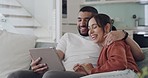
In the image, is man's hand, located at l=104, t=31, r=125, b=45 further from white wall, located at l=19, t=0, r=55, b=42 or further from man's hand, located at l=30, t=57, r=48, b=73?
white wall, located at l=19, t=0, r=55, b=42

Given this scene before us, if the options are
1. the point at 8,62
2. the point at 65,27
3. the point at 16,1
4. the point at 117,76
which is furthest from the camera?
the point at 16,1

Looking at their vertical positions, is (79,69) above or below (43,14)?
below

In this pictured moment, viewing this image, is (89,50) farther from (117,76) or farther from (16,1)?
(16,1)

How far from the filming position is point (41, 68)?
79.6 inches

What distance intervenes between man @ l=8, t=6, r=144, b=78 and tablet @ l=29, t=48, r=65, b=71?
0.04 metres

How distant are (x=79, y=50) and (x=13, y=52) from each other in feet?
2.21

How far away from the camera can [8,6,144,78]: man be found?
1854 millimetres

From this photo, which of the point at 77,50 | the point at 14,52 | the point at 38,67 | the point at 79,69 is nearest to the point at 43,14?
the point at 14,52

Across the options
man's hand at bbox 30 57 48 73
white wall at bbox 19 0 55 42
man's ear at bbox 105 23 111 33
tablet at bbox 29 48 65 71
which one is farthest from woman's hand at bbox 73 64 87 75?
white wall at bbox 19 0 55 42

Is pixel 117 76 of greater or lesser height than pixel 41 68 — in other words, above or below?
above

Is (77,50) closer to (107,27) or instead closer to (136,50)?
(107,27)

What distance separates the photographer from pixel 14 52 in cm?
248

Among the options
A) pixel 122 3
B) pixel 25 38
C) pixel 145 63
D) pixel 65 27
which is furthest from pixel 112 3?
pixel 145 63

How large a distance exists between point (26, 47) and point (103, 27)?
Answer: 884 millimetres
